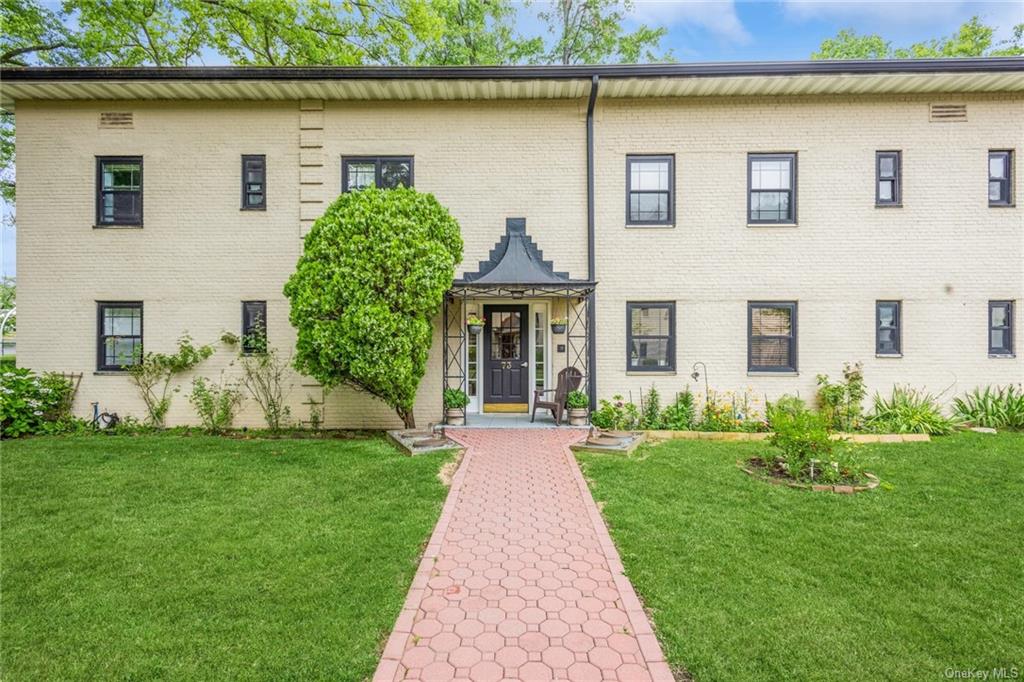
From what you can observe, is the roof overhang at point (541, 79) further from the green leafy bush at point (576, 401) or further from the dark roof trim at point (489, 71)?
the green leafy bush at point (576, 401)

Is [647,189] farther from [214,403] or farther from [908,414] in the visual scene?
[214,403]

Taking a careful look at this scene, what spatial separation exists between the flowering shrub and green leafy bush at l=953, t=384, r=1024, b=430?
58.1 feet

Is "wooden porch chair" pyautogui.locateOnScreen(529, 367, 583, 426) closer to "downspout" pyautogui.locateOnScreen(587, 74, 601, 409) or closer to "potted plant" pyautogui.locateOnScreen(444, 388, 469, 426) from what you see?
"downspout" pyautogui.locateOnScreen(587, 74, 601, 409)

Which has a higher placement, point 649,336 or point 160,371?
point 649,336

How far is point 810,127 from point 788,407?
5.66 m

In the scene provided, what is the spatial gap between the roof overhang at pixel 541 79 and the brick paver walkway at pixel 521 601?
24.6ft

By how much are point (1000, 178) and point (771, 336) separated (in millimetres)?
5626

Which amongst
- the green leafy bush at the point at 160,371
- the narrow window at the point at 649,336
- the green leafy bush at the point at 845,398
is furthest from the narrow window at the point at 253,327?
the green leafy bush at the point at 845,398

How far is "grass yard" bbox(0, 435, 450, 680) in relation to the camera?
110 inches

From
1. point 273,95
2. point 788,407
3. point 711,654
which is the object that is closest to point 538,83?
point 273,95

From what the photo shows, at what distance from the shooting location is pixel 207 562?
3939 mm

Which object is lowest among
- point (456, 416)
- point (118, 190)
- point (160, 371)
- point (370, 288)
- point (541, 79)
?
point (456, 416)

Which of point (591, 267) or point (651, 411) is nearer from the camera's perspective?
point (651, 411)

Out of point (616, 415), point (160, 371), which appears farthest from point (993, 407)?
point (160, 371)
